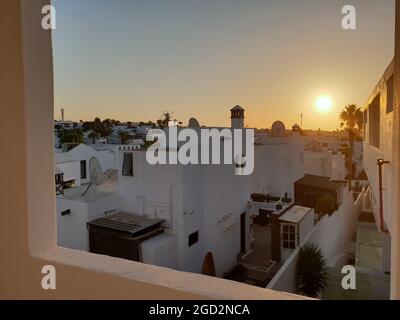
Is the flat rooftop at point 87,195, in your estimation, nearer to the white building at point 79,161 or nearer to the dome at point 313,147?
the white building at point 79,161

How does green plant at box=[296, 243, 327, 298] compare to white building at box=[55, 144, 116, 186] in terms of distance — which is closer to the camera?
green plant at box=[296, 243, 327, 298]

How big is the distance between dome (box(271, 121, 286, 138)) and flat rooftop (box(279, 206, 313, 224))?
249 inches

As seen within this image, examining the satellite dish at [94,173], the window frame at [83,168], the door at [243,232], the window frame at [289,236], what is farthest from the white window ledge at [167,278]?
the window frame at [83,168]

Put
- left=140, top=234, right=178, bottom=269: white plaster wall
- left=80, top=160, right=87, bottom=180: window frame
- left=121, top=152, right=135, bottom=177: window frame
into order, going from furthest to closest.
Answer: left=80, top=160, right=87, bottom=180: window frame, left=121, top=152, right=135, bottom=177: window frame, left=140, top=234, right=178, bottom=269: white plaster wall

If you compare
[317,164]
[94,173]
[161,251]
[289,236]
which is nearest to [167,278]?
[161,251]

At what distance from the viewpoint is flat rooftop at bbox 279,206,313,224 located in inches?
330

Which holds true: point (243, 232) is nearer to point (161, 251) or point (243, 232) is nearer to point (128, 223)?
point (161, 251)

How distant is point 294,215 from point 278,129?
7290 mm

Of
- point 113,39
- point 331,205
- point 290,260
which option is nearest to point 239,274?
point 290,260

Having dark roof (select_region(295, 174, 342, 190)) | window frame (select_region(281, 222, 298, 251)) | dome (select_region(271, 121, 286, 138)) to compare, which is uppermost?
dome (select_region(271, 121, 286, 138))

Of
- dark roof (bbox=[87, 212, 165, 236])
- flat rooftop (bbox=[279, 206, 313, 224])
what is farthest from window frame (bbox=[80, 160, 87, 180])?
flat rooftop (bbox=[279, 206, 313, 224])

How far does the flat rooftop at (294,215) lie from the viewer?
27.5ft

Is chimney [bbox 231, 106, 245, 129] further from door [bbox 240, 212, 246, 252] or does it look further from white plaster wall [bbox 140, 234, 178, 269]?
white plaster wall [bbox 140, 234, 178, 269]

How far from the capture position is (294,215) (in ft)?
29.2
